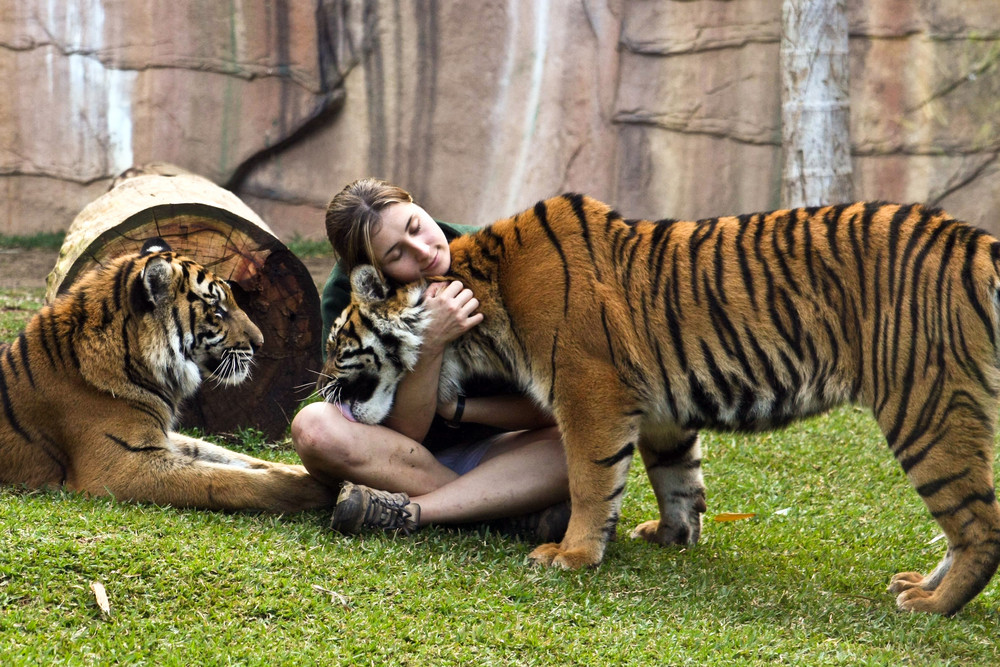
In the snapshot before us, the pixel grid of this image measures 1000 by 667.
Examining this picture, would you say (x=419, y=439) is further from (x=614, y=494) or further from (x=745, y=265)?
(x=745, y=265)

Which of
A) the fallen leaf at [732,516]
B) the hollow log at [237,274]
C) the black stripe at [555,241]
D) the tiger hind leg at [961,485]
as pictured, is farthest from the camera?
the hollow log at [237,274]

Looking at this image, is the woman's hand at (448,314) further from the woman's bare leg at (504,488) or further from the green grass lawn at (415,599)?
the green grass lawn at (415,599)

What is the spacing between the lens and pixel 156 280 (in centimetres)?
371

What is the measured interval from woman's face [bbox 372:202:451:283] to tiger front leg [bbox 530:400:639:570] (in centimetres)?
68

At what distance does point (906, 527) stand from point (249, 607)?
264 cm

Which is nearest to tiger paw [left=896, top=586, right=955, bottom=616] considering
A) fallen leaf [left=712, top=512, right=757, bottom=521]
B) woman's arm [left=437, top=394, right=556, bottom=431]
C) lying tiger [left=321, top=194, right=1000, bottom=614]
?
lying tiger [left=321, top=194, right=1000, bottom=614]

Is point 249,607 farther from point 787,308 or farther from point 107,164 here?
point 107,164

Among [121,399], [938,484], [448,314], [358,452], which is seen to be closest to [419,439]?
[358,452]

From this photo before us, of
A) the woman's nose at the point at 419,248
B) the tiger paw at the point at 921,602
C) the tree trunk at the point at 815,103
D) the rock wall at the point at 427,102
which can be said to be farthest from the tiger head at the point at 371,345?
the rock wall at the point at 427,102

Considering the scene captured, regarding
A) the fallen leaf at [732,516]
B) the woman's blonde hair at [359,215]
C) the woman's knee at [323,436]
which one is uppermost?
the woman's blonde hair at [359,215]

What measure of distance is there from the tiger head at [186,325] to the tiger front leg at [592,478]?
4.51 feet

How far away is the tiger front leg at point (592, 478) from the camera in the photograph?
10.8 feet

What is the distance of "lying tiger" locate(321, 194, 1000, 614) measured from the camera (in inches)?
120

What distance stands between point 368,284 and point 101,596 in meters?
1.28
